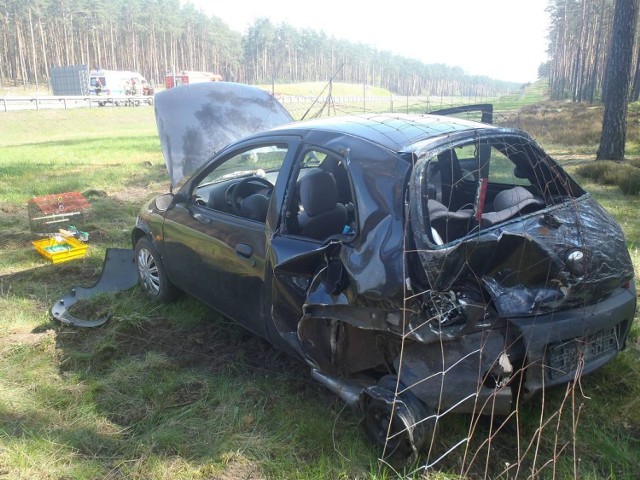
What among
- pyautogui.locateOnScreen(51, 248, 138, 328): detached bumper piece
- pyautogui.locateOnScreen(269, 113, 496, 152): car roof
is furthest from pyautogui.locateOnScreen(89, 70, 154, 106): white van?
pyautogui.locateOnScreen(269, 113, 496, 152): car roof

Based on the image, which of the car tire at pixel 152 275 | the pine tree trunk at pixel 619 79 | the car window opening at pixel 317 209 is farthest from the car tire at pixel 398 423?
the pine tree trunk at pixel 619 79

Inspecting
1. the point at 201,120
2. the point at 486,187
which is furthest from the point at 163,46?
the point at 486,187

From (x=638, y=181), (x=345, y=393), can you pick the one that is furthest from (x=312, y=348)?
(x=638, y=181)

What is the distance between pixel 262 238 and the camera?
11.6 feet

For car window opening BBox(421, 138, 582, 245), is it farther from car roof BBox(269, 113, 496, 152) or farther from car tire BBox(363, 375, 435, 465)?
car tire BBox(363, 375, 435, 465)

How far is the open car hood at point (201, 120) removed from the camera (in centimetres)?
704

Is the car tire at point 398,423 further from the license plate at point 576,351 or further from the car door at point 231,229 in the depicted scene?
the car door at point 231,229

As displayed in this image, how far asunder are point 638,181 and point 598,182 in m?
1.05

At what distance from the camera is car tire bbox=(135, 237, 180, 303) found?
15.9 ft

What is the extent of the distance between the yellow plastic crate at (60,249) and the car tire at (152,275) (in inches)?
63.0

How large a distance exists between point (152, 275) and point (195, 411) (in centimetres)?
197

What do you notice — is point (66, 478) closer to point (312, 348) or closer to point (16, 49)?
point (312, 348)

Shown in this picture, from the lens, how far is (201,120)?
7.12m

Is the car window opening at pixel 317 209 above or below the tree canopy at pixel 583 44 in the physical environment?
below
